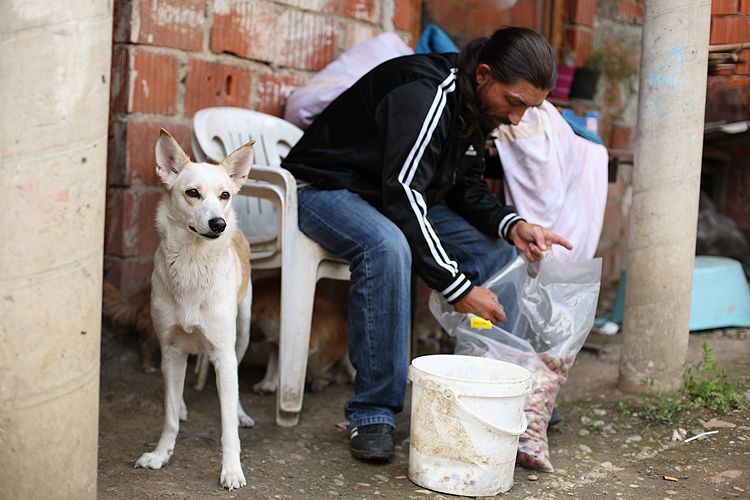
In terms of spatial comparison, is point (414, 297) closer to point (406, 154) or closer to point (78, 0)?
point (406, 154)

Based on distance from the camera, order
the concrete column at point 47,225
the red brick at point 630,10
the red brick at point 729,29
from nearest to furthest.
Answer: the concrete column at point 47,225, the red brick at point 729,29, the red brick at point 630,10

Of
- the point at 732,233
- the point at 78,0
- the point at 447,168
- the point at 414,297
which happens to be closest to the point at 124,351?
the point at 414,297

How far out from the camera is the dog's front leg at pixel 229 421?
2514 mm

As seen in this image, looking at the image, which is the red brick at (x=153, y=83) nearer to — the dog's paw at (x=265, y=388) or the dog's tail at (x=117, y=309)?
the dog's tail at (x=117, y=309)

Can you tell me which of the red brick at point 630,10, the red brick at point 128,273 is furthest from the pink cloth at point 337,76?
the red brick at point 630,10

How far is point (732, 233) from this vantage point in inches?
232

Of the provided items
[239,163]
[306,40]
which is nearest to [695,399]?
[239,163]

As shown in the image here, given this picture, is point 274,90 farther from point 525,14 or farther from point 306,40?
point 525,14

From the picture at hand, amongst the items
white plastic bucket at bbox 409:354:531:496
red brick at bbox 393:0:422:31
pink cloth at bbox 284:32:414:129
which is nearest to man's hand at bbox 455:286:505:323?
white plastic bucket at bbox 409:354:531:496

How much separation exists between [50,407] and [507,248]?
1967 millimetres

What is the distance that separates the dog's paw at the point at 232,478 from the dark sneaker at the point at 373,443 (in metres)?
0.42

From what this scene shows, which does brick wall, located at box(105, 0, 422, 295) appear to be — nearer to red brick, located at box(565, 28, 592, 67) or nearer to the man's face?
the man's face

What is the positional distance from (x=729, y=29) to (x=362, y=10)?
1.81 metres

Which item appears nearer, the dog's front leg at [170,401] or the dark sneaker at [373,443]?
the dog's front leg at [170,401]
